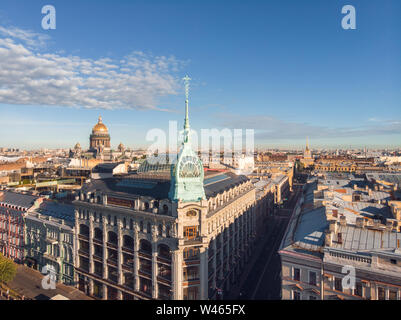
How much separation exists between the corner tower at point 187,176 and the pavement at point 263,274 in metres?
25.1

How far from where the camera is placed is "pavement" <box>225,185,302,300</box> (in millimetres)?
58594

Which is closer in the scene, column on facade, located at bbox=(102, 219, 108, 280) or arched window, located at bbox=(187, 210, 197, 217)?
arched window, located at bbox=(187, 210, 197, 217)

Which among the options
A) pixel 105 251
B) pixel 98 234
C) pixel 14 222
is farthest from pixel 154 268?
pixel 14 222

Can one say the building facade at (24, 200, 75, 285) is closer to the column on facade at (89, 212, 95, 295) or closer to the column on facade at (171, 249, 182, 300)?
the column on facade at (89, 212, 95, 295)

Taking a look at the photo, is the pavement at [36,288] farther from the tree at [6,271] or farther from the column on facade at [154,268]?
the column on facade at [154,268]

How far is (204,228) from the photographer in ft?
155

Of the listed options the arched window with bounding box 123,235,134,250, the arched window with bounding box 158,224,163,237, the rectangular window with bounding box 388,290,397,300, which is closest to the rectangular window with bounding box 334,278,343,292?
the rectangular window with bounding box 388,290,397,300

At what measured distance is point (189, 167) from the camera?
164 feet

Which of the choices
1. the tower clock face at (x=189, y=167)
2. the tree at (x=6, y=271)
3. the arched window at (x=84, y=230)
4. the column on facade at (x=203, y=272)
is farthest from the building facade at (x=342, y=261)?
the tree at (x=6, y=271)

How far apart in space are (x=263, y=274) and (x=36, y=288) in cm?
5426

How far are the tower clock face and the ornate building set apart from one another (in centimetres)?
18

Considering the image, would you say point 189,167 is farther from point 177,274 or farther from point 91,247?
point 91,247

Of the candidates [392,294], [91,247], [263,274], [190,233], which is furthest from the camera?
[263,274]
